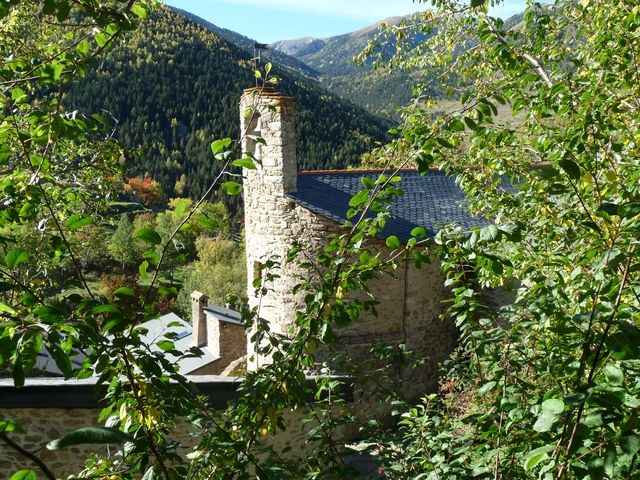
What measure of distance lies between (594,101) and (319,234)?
5.41 m

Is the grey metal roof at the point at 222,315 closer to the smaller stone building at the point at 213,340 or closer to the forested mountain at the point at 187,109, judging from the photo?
the smaller stone building at the point at 213,340

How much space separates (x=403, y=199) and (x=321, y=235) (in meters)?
2.87

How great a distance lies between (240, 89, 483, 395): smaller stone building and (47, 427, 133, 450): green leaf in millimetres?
6698

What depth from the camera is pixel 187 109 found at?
5466cm

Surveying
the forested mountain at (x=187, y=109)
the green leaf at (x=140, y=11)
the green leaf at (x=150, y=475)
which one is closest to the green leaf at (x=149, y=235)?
the green leaf at (x=150, y=475)

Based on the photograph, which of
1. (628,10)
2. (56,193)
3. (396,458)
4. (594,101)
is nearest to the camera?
(396,458)

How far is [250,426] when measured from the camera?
7.88 ft

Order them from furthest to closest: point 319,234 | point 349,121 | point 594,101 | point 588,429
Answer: point 349,121 → point 319,234 → point 594,101 → point 588,429

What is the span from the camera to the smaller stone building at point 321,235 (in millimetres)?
8312

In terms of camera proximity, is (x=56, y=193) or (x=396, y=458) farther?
(x=56, y=193)

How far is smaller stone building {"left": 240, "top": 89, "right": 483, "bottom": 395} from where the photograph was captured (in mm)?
8312

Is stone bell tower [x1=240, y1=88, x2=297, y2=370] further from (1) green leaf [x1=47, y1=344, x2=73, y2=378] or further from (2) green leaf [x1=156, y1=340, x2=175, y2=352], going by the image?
(1) green leaf [x1=47, y1=344, x2=73, y2=378]

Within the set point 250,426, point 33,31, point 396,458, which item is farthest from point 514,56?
point 33,31

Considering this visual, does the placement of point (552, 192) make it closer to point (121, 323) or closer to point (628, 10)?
point (121, 323)
